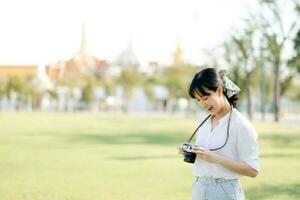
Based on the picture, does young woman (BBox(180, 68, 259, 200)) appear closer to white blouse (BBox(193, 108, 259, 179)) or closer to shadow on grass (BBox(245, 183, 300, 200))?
white blouse (BBox(193, 108, 259, 179))

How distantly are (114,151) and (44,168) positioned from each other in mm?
4353

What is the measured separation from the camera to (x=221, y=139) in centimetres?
315

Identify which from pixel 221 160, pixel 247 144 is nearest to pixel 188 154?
pixel 221 160

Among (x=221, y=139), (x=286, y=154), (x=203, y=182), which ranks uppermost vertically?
(x=221, y=139)

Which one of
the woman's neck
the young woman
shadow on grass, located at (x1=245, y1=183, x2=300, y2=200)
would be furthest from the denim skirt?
shadow on grass, located at (x1=245, y1=183, x2=300, y2=200)

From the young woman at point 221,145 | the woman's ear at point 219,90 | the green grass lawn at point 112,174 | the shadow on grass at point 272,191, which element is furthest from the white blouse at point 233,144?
the shadow on grass at point 272,191

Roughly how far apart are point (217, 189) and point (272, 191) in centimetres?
585

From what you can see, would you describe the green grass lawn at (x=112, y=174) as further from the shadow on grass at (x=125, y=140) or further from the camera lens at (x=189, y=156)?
the camera lens at (x=189, y=156)

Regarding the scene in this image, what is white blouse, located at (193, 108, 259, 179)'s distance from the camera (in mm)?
3104

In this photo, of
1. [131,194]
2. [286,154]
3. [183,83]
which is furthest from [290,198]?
[183,83]

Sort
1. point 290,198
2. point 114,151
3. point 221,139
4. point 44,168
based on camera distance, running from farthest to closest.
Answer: point 114,151 → point 44,168 → point 290,198 → point 221,139

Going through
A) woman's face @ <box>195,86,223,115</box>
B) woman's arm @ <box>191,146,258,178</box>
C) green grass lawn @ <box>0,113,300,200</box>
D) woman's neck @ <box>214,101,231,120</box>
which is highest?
woman's face @ <box>195,86,223,115</box>

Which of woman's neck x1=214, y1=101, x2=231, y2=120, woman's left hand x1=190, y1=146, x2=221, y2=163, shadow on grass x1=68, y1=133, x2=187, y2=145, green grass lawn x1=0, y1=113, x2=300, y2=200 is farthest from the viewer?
shadow on grass x1=68, y1=133, x2=187, y2=145

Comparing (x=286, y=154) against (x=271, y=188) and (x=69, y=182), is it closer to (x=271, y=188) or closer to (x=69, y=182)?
(x=271, y=188)
